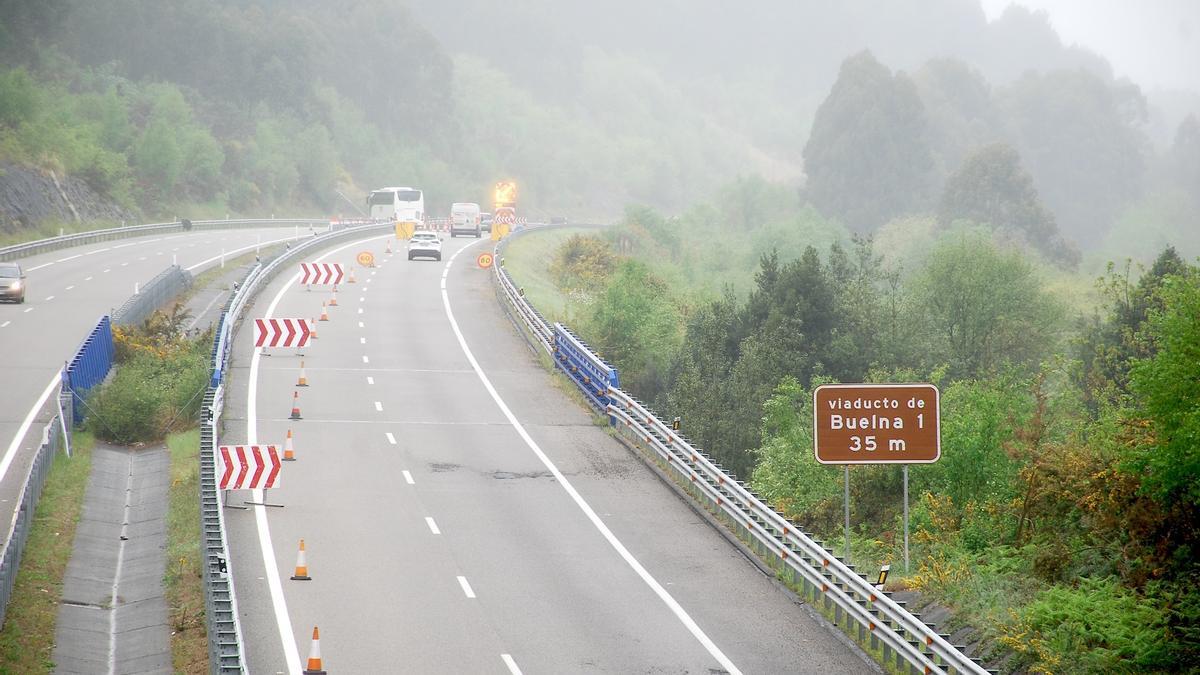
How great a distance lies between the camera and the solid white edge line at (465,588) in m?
20.8

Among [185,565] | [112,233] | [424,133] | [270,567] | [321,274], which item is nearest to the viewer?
[270,567]

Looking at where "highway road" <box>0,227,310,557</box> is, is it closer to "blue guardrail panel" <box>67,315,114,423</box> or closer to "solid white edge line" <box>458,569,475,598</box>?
"blue guardrail panel" <box>67,315,114,423</box>

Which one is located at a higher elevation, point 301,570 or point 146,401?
point 146,401

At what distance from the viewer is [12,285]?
5025 cm

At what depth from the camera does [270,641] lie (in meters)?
18.3

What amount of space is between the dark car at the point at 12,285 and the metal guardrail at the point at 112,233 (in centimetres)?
1228

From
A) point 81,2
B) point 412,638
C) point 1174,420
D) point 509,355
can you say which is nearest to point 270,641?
point 412,638

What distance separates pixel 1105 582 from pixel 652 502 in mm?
10003

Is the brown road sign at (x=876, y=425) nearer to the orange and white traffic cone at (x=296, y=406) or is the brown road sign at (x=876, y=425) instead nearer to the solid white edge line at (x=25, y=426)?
the orange and white traffic cone at (x=296, y=406)

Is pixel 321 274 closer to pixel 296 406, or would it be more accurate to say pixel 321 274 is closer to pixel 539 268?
pixel 296 406

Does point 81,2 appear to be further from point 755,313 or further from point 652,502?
point 652,502

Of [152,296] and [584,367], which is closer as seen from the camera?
[584,367]

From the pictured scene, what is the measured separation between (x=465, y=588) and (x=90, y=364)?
18364mm

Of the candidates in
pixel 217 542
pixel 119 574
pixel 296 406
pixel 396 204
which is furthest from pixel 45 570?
pixel 396 204
